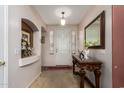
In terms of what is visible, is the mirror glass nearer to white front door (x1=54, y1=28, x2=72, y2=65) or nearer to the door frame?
the door frame

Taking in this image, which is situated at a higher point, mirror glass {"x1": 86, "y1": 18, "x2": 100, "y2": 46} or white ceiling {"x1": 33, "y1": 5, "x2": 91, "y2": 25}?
white ceiling {"x1": 33, "y1": 5, "x2": 91, "y2": 25}

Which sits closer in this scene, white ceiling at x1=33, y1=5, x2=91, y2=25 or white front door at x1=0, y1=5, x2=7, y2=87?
white front door at x1=0, y1=5, x2=7, y2=87

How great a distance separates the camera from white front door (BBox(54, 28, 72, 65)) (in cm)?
800

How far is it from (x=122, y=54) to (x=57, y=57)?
5418mm

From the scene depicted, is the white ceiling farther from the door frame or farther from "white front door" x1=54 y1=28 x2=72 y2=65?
"white front door" x1=54 y1=28 x2=72 y2=65

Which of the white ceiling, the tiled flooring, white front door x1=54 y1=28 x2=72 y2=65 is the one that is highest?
the white ceiling

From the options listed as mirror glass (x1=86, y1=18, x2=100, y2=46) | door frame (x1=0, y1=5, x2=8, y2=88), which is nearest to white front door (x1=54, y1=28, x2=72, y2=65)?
mirror glass (x1=86, y1=18, x2=100, y2=46)

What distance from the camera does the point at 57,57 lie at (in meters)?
8.00

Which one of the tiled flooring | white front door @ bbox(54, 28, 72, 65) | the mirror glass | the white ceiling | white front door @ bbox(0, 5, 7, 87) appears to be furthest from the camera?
white front door @ bbox(54, 28, 72, 65)

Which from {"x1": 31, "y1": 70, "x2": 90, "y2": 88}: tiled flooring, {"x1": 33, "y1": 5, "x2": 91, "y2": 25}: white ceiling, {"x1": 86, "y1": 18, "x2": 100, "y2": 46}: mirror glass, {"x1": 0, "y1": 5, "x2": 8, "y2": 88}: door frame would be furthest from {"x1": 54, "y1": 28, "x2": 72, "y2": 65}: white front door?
{"x1": 0, "y1": 5, "x2": 8, "y2": 88}: door frame

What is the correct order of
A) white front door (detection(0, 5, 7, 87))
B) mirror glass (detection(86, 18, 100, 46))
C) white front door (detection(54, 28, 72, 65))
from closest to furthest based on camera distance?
white front door (detection(0, 5, 7, 87)), mirror glass (detection(86, 18, 100, 46)), white front door (detection(54, 28, 72, 65))
